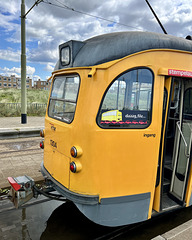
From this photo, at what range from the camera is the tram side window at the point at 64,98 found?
10.4ft

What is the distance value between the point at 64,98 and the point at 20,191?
1.55m

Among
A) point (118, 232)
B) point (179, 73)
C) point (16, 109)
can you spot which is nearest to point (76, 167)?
point (118, 232)

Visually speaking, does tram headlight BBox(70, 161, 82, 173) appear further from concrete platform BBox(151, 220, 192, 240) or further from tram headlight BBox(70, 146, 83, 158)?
concrete platform BBox(151, 220, 192, 240)

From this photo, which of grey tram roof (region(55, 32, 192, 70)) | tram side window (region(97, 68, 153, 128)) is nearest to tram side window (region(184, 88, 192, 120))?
grey tram roof (region(55, 32, 192, 70))

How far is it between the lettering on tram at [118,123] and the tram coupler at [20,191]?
43mm

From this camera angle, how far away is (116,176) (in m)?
2.91

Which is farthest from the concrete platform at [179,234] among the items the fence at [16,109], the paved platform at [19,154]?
the fence at [16,109]

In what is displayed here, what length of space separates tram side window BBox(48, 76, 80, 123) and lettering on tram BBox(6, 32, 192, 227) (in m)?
0.03

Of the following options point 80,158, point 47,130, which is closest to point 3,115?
point 47,130

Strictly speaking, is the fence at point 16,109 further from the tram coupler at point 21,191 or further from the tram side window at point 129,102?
the tram side window at point 129,102

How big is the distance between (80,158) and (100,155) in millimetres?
303

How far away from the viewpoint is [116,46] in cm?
287

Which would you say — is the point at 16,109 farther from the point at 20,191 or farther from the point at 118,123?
the point at 118,123

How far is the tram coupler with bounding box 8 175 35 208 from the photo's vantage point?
10.2 feet
